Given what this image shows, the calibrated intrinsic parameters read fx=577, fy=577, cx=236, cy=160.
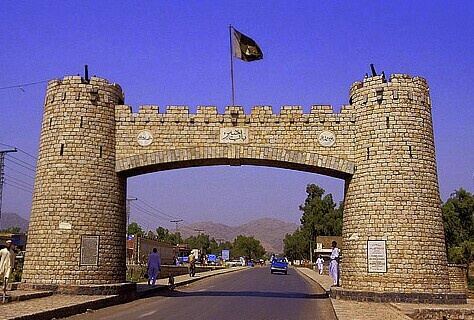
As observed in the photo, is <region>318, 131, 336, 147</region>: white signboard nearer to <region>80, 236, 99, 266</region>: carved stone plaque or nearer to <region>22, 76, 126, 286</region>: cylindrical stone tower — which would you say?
<region>22, 76, 126, 286</region>: cylindrical stone tower

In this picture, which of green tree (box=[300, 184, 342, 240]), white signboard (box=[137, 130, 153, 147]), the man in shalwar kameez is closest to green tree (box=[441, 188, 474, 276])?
green tree (box=[300, 184, 342, 240])

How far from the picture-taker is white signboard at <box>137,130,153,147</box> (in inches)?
781

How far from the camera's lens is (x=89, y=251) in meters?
18.8

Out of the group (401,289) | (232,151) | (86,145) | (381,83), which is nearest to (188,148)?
(232,151)

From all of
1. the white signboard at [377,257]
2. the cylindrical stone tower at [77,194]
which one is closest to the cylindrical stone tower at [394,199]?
the white signboard at [377,257]

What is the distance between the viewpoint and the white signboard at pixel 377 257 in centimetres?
1784

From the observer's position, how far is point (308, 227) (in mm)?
84625

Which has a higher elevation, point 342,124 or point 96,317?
point 342,124

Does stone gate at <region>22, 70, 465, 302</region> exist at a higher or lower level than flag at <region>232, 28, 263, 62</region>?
lower

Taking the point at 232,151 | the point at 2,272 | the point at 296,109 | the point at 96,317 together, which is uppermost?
the point at 296,109

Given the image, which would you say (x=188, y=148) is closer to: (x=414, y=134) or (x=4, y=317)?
(x=414, y=134)

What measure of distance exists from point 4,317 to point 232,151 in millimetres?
10076

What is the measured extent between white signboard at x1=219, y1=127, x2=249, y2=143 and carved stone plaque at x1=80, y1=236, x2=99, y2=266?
5.43 metres

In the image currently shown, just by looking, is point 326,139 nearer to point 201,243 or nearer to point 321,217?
point 321,217
